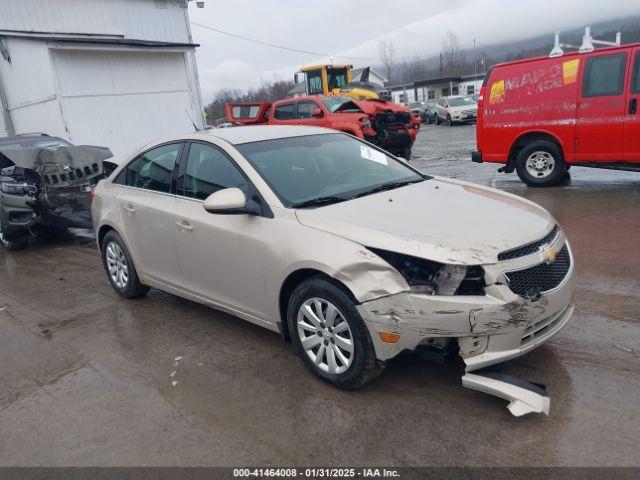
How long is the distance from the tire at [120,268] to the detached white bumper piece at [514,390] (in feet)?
11.2

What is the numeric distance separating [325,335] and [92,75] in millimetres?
14035

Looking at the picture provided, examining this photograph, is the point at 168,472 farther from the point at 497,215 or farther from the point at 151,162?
the point at 151,162

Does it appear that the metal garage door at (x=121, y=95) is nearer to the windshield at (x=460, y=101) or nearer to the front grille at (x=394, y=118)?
the front grille at (x=394, y=118)

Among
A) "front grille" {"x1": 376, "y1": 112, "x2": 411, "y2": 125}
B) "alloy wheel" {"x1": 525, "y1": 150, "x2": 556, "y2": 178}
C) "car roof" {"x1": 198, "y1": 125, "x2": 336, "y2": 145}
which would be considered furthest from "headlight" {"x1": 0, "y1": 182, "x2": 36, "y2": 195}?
"alloy wheel" {"x1": 525, "y1": 150, "x2": 556, "y2": 178}

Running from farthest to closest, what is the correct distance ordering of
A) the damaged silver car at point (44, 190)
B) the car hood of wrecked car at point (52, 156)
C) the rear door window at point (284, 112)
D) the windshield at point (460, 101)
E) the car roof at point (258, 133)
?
the windshield at point (460, 101) → the rear door window at point (284, 112) → the damaged silver car at point (44, 190) → the car hood of wrecked car at point (52, 156) → the car roof at point (258, 133)

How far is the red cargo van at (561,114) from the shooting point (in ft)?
25.5

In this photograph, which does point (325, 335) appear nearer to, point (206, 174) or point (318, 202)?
point (318, 202)

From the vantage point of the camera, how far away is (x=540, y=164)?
29.3 ft

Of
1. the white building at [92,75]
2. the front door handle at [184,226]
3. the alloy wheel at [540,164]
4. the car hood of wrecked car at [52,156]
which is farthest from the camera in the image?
the white building at [92,75]

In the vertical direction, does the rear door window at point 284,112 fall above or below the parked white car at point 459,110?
above

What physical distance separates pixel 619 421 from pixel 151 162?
4121 mm

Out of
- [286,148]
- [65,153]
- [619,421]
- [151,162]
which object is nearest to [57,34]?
[65,153]

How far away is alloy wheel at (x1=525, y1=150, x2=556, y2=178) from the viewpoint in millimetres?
8828

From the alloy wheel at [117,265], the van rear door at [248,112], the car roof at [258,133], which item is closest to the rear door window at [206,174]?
the car roof at [258,133]
